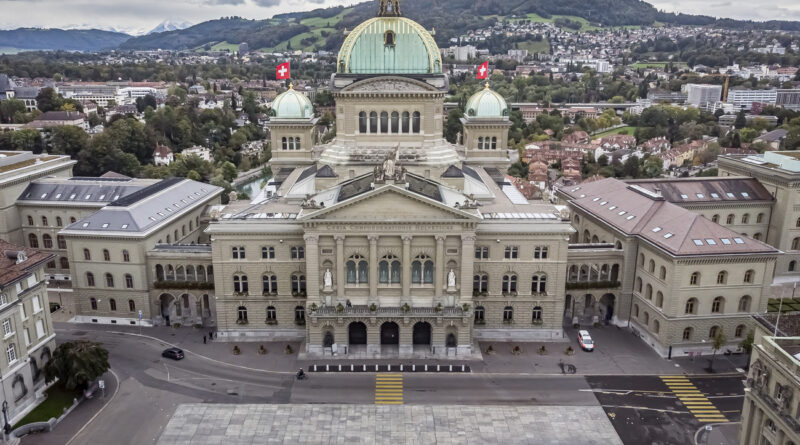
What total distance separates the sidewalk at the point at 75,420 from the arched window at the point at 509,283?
4568 cm

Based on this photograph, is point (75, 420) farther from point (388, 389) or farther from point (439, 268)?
point (439, 268)

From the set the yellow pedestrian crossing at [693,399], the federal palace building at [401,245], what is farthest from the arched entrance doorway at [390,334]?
the yellow pedestrian crossing at [693,399]

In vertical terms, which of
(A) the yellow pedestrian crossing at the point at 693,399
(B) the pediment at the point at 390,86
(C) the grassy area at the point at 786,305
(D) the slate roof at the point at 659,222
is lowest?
(A) the yellow pedestrian crossing at the point at 693,399

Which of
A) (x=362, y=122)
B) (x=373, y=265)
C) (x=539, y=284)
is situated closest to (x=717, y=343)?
(x=539, y=284)

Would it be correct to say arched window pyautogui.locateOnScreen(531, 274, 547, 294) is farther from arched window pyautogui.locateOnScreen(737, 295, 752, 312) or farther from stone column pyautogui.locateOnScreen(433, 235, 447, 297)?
arched window pyautogui.locateOnScreen(737, 295, 752, 312)

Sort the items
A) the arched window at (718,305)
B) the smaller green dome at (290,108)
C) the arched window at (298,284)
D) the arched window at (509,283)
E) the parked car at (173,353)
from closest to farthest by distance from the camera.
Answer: the parked car at (173,353) → the arched window at (718,305) → the arched window at (509,283) → the arched window at (298,284) → the smaller green dome at (290,108)

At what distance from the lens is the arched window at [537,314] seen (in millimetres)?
77188

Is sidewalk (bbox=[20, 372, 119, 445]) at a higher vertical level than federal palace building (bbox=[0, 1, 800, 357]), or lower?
lower

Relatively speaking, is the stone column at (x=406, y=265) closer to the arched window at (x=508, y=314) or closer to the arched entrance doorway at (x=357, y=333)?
the arched entrance doorway at (x=357, y=333)

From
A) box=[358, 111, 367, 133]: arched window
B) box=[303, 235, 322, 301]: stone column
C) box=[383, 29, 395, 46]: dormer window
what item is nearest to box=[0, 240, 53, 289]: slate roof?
box=[303, 235, 322, 301]: stone column

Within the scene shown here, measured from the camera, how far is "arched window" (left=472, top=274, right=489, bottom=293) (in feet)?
250

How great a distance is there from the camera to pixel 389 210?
68.9 metres

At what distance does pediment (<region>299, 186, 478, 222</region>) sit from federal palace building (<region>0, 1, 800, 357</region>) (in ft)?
0.55

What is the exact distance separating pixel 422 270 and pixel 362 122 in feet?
78.1
